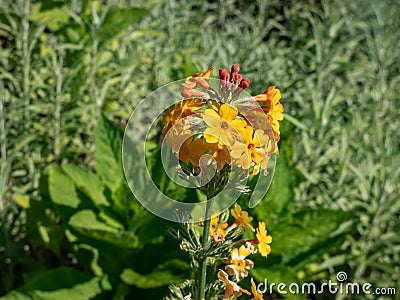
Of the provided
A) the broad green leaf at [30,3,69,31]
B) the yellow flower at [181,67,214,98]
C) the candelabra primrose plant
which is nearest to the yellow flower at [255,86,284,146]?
the candelabra primrose plant

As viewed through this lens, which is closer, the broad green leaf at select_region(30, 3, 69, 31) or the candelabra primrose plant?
the candelabra primrose plant

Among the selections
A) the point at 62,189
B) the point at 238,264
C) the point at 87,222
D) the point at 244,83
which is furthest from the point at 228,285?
the point at 62,189

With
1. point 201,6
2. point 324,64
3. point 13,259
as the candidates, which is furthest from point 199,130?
point 201,6

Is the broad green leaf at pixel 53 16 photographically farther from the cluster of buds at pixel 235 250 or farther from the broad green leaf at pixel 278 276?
the cluster of buds at pixel 235 250

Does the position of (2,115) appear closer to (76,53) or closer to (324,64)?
(76,53)

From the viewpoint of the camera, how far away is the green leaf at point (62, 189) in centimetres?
238

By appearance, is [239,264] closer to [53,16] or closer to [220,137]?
[220,137]

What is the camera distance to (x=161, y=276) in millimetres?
2189

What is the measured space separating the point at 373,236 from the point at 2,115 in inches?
73.6

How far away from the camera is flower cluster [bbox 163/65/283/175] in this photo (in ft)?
3.83

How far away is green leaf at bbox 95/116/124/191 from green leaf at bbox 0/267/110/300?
400 millimetres

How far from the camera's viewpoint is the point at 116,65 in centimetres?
344

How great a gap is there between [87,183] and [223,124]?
1383mm

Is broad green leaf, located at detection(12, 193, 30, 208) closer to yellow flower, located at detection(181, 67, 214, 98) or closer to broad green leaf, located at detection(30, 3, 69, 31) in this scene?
broad green leaf, located at detection(30, 3, 69, 31)
